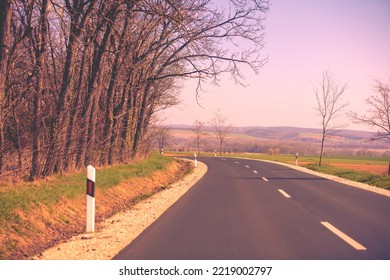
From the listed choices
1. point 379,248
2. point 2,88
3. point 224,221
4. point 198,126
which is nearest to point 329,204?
point 224,221

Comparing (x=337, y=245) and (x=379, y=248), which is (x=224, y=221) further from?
(x=379, y=248)

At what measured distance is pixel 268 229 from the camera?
679 cm

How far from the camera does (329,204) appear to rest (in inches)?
391

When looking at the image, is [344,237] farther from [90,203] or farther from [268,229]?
[90,203]

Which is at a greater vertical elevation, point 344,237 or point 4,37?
point 4,37

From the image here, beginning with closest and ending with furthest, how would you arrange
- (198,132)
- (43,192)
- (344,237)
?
(344,237) → (43,192) → (198,132)

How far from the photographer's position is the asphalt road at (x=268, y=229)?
17.2 ft

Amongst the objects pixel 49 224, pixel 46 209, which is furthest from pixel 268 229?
pixel 46 209

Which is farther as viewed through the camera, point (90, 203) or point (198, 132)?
point (198, 132)

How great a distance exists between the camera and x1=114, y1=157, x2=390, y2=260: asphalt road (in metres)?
5.24

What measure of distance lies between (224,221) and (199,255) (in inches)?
97.1

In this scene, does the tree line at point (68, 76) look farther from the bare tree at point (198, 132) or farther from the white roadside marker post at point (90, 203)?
the bare tree at point (198, 132)

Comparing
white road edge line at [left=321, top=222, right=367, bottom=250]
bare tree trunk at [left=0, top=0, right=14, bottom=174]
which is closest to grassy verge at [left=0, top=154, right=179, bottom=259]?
bare tree trunk at [left=0, top=0, right=14, bottom=174]

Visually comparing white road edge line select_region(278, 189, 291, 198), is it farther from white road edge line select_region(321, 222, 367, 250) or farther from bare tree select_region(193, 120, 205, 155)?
bare tree select_region(193, 120, 205, 155)
